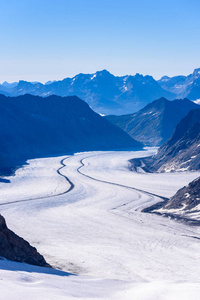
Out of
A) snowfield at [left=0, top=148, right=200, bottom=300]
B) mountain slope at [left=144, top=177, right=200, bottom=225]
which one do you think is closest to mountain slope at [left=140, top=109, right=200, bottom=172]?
snowfield at [left=0, top=148, right=200, bottom=300]

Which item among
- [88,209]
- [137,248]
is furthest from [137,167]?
[137,248]

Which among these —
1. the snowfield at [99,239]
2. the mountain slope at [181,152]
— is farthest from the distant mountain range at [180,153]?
the snowfield at [99,239]

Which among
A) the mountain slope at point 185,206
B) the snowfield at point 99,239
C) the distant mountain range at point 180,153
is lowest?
the snowfield at point 99,239

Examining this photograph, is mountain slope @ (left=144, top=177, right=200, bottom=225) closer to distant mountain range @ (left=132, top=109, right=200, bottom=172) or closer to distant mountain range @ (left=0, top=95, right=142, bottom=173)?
distant mountain range @ (left=132, top=109, right=200, bottom=172)

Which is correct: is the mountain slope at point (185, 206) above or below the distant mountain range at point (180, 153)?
below

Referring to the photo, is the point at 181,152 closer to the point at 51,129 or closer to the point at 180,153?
the point at 180,153

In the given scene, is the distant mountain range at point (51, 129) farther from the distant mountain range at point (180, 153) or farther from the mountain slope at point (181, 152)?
the mountain slope at point (181, 152)

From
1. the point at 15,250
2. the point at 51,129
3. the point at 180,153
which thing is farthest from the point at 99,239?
the point at 51,129
